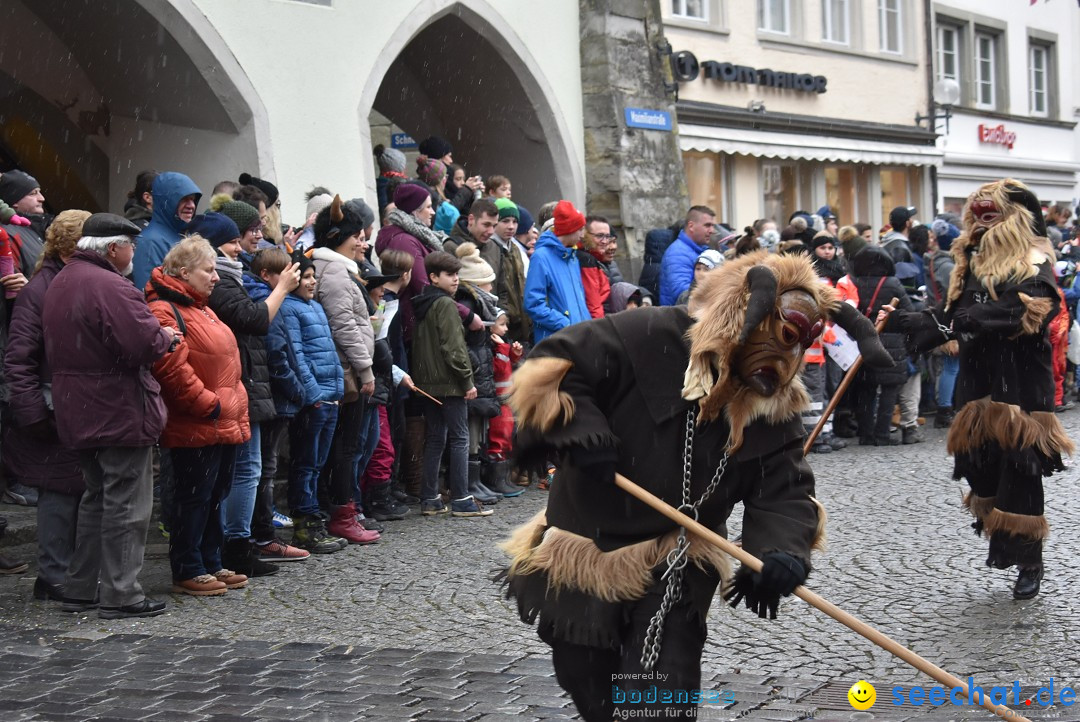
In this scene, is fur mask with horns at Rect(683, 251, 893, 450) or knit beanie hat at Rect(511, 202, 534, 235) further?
knit beanie hat at Rect(511, 202, 534, 235)

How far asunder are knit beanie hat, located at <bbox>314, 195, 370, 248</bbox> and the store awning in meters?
10.1

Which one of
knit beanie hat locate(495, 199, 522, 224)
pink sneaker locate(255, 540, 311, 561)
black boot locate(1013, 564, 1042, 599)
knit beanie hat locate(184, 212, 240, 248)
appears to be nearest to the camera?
black boot locate(1013, 564, 1042, 599)

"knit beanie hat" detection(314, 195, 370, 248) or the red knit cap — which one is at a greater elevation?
the red knit cap

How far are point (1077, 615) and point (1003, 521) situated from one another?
66cm

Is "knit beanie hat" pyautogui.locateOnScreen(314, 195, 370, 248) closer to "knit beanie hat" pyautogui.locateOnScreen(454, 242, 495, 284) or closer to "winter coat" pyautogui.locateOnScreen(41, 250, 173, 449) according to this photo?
"knit beanie hat" pyautogui.locateOnScreen(454, 242, 495, 284)

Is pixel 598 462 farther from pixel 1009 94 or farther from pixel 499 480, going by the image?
pixel 1009 94

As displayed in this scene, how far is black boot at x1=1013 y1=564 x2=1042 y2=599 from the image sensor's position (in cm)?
710

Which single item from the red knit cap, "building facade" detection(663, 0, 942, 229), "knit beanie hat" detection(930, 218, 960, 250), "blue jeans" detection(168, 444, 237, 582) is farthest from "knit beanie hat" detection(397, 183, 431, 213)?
"building facade" detection(663, 0, 942, 229)

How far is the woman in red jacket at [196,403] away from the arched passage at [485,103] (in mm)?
7690

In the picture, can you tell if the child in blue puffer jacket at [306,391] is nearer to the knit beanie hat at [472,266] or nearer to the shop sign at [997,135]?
the knit beanie hat at [472,266]

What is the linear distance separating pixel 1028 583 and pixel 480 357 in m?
4.54

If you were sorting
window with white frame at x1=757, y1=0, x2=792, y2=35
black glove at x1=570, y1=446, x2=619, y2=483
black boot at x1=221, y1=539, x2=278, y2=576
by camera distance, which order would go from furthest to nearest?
window with white frame at x1=757, y1=0, x2=792, y2=35, black boot at x1=221, y1=539, x2=278, y2=576, black glove at x1=570, y1=446, x2=619, y2=483

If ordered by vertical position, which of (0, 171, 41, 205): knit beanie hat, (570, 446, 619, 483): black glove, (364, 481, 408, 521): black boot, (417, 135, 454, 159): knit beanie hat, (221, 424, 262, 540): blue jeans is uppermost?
(417, 135, 454, 159): knit beanie hat

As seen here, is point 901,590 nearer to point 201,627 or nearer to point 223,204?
point 201,627
